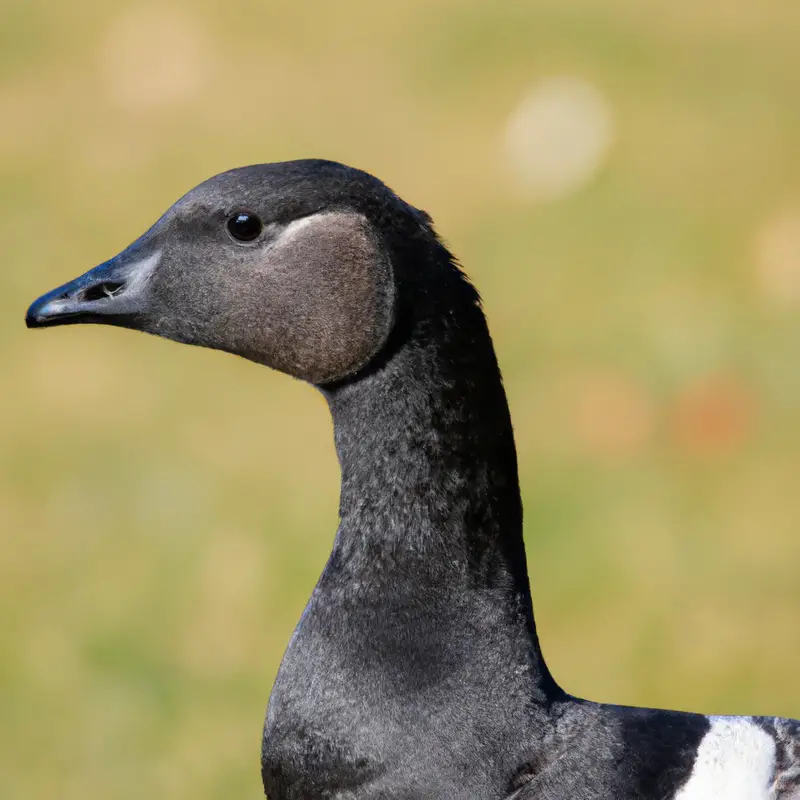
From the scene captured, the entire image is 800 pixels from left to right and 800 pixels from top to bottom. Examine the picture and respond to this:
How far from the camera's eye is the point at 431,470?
1.88 meters

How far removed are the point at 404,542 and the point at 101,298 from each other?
565mm

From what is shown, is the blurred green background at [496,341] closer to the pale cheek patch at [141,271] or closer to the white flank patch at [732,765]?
the white flank patch at [732,765]

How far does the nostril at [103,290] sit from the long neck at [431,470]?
13.9 inches

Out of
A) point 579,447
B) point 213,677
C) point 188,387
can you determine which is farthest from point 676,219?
point 213,677

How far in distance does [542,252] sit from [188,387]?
1638mm

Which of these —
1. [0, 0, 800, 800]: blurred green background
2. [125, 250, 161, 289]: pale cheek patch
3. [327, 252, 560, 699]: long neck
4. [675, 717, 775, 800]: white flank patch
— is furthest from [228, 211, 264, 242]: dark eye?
[0, 0, 800, 800]: blurred green background

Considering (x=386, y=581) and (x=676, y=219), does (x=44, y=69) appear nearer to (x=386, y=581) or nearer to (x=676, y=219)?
(x=676, y=219)

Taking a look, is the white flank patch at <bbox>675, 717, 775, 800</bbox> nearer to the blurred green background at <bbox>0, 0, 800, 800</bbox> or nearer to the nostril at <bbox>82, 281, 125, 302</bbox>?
the nostril at <bbox>82, 281, 125, 302</bbox>

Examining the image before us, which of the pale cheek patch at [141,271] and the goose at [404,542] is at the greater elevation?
the pale cheek patch at [141,271]

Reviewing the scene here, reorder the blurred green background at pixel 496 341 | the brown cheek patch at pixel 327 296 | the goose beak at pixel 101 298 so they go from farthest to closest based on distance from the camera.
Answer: the blurred green background at pixel 496 341 < the goose beak at pixel 101 298 < the brown cheek patch at pixel 327 296

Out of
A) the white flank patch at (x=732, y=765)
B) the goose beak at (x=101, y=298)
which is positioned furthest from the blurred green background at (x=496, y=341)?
the goose beak at (x=101, y=298)

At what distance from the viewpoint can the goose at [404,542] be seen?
1.86 meters

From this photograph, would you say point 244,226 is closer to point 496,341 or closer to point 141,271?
point 141,271

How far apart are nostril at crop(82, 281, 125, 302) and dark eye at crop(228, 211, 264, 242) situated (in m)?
0.19
